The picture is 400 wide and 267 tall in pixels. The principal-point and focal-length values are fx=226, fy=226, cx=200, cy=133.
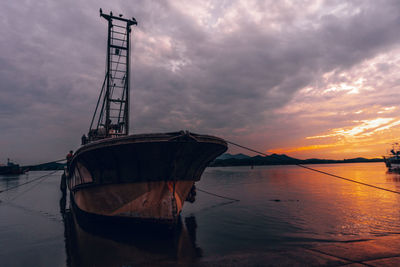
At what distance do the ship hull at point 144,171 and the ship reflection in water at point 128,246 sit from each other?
70cm

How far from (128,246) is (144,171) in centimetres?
269

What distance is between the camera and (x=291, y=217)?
505 inches

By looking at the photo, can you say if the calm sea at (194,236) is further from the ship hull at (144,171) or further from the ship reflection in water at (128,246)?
the ship hull at (144,171)

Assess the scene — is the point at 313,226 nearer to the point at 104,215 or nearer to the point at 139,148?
the point at 139,148

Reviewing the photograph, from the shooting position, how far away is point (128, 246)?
7785mm

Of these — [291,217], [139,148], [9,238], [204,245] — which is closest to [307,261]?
[204,245]

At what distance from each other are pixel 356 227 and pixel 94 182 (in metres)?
12.3

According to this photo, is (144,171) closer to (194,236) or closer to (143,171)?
(143,171)

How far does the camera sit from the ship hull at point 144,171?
850cm

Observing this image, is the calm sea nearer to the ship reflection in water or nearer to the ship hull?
the ship reflection in water

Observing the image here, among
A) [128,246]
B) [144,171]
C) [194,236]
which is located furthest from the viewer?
[194,236]

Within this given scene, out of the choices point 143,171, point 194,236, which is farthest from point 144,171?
point 194,236

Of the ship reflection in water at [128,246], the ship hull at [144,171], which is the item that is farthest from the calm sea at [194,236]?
the ship hull at [144,171]

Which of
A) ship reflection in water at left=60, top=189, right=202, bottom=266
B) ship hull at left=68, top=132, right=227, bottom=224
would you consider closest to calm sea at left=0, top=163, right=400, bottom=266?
ship reflection in water at left=60, top=189, right=202, bottom=266
